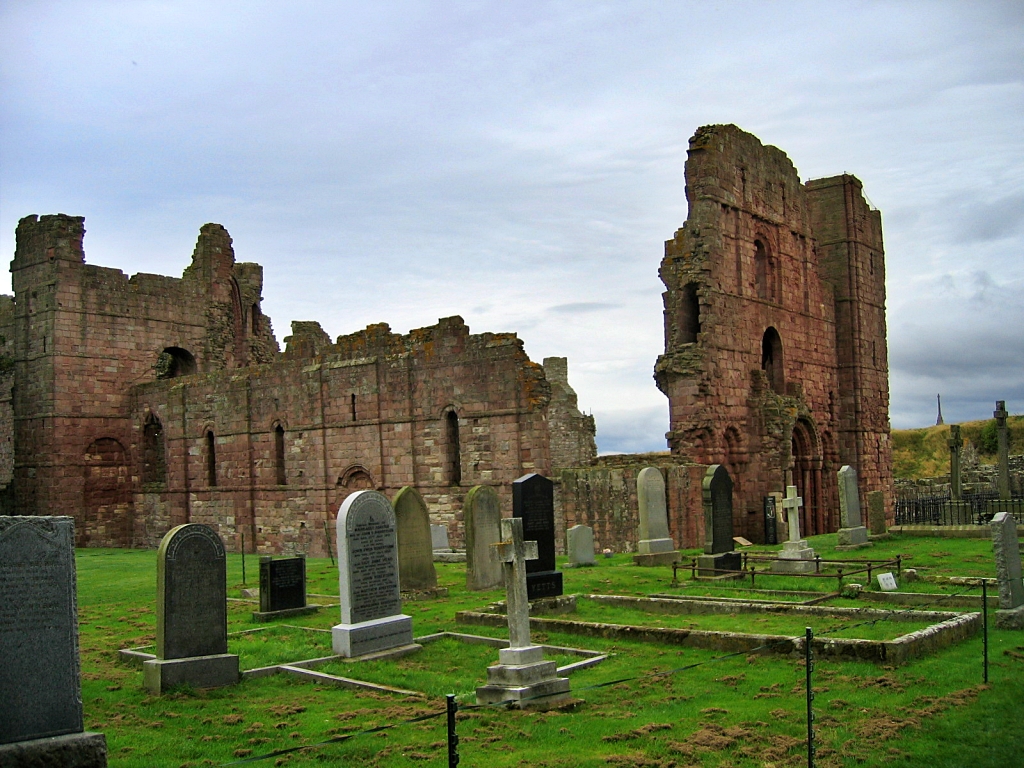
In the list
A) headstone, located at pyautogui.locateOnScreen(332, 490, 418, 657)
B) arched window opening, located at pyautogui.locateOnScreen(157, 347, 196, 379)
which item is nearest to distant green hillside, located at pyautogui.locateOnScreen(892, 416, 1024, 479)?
arched window opening, located at pyautogui.locateOnScreen(157, 347, 196, 379)

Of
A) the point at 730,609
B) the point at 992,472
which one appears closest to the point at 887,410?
the point at 992,472

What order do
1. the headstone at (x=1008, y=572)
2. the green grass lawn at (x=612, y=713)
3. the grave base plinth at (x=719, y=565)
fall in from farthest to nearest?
the grave base plinth at (x=719, y=565), the headstone at (x=1008, y=572), the green grass lawn at (x=612, y=713)

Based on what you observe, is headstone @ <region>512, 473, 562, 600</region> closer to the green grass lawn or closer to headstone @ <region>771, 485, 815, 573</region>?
the green grass lawn

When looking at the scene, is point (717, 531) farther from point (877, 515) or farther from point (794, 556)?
point (877, 515)

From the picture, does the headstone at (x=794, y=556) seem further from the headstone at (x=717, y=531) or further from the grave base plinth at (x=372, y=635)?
the grave base plinth at (x=372, y=635)

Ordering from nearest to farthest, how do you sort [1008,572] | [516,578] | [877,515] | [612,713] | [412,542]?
1. [612,713]
2. [516,578]
3. [1008,572]
4. [412,542]
5. [877,515]

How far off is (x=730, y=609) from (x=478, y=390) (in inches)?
518

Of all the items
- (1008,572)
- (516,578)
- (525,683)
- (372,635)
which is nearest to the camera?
(525,683)

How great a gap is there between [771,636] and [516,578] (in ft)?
10.2

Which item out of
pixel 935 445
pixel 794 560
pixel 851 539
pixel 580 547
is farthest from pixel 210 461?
pixel 935 445

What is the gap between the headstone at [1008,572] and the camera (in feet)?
36.7

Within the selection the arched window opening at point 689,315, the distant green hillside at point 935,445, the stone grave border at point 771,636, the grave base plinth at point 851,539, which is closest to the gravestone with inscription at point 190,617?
the stone grave border at point 771,636

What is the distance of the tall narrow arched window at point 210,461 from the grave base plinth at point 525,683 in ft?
84.7

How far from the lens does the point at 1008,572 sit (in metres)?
11.4
